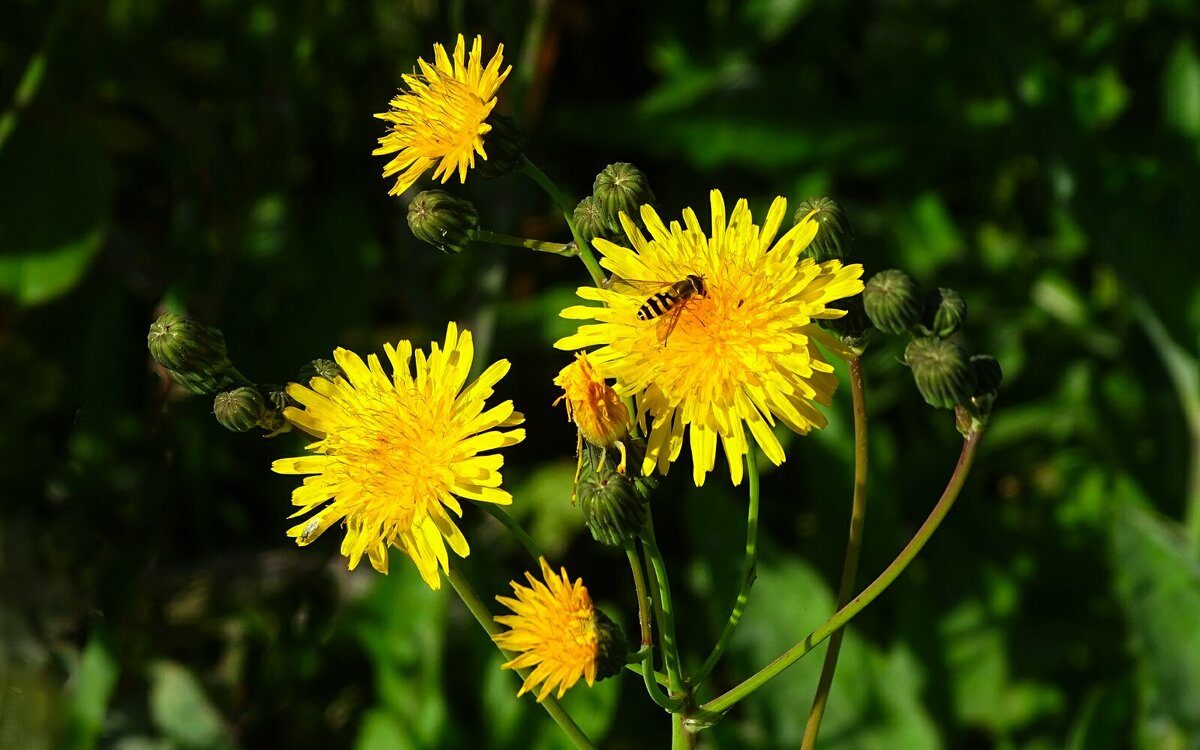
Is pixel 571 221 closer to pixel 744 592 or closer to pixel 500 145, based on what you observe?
pixel 500 145

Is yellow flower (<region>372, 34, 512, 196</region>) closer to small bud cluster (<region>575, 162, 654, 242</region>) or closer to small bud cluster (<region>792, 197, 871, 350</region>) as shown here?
small bud cluster (<region>575, 162, 654, 242</region>)

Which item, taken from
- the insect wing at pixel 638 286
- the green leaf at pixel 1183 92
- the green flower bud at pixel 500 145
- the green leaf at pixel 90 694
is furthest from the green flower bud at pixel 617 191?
the green leaf at pixel 1183 92

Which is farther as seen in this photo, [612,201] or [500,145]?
[500,145]

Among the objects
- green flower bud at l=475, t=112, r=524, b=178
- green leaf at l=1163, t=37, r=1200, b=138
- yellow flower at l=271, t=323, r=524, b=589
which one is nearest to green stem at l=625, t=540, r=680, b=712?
yellow flower at l=271, t=323, r=524, b=589

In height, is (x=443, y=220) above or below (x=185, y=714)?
above

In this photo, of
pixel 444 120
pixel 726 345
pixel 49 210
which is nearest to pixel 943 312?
pixel 726 345

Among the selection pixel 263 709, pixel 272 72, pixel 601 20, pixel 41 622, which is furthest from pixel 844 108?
pixel 41 622

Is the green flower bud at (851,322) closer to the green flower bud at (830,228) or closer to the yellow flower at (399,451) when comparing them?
the green flower bud at (830,228)
